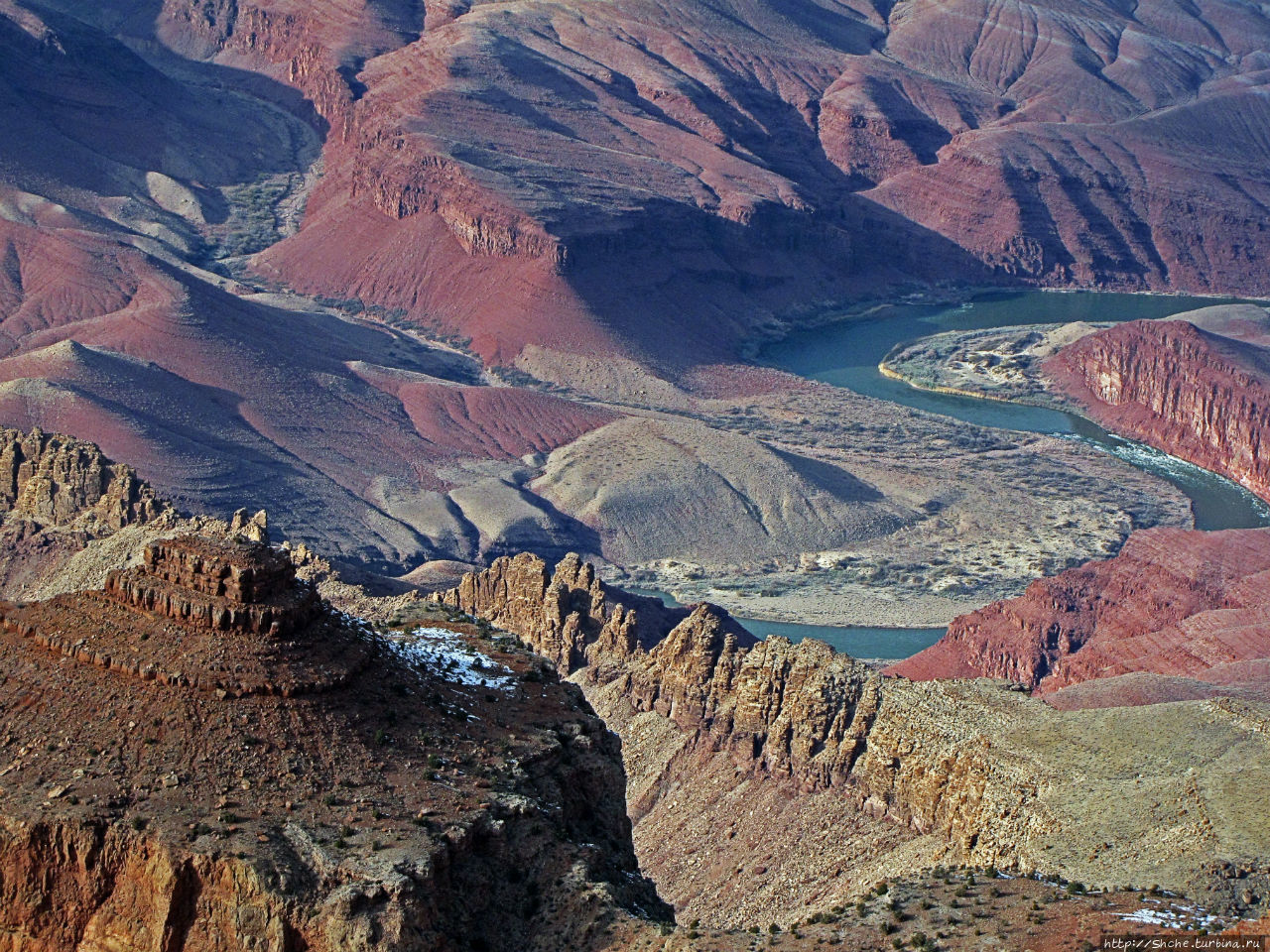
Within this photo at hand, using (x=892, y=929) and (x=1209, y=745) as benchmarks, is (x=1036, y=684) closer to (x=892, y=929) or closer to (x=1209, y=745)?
(x=1209, y=745)

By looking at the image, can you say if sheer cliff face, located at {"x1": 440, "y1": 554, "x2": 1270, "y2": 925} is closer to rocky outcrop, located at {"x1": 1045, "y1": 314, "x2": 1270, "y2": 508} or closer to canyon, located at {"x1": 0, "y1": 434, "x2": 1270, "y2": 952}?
canyon, located at {"x1": 0, "y1": 434, "x2": 1270, "y2": 952}

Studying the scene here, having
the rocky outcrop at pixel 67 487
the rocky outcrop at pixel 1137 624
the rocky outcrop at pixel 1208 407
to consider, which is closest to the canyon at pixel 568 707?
the rocky outcrop at pixel 67 487

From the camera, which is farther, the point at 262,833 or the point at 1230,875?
the point at 1230,875

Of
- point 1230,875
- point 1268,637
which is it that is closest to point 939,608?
point 1268,637

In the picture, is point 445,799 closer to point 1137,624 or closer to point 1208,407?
point 1137,624

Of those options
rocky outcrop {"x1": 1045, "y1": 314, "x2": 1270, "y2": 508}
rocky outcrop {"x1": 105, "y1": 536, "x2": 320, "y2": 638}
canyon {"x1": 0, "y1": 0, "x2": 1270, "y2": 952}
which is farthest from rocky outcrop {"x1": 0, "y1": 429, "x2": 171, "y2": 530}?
rocky outcrop {"x1": 1045, "y1": 314, "x2": 1270, "y2": 508}

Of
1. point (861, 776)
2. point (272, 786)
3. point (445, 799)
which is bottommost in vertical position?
point (861, 776)

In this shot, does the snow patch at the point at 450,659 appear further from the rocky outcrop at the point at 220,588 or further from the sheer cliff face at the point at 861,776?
the sheer cliff face at the point at 861,776

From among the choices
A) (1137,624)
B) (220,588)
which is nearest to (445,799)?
(220,588)
